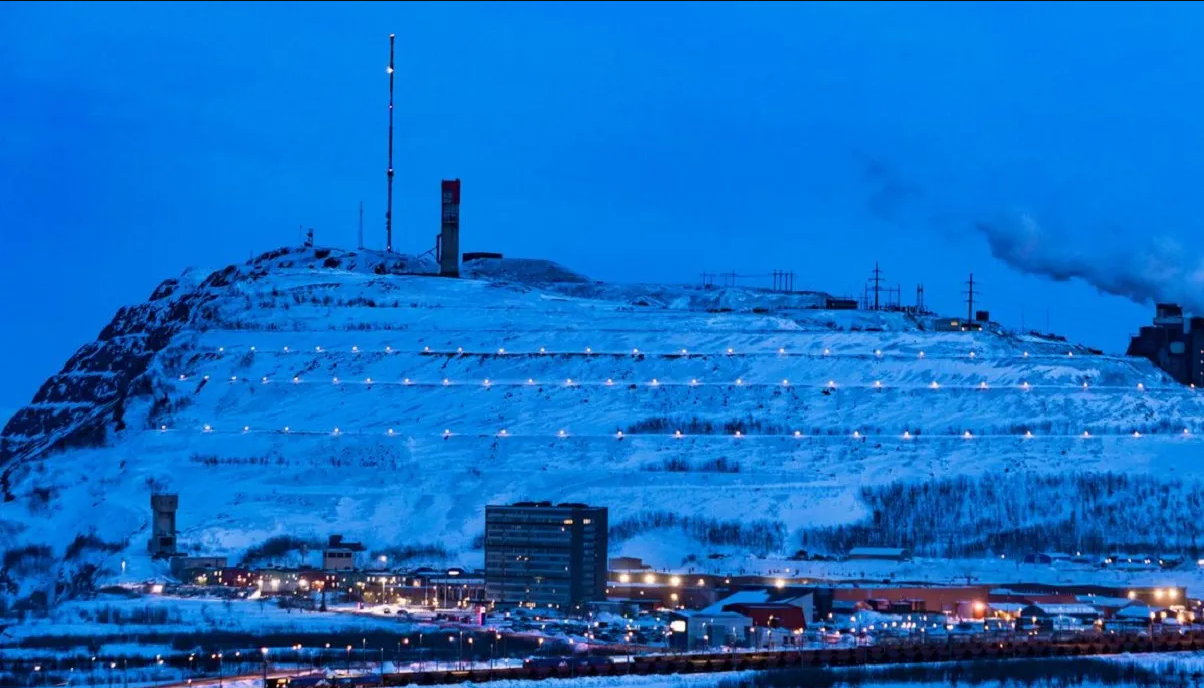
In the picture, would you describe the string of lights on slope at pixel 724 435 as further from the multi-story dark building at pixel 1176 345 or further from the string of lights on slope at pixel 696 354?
the multi-story dark building at pixel 1176 345

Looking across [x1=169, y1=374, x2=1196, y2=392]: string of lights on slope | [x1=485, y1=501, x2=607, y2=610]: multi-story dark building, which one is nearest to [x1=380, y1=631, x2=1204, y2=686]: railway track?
[x1=485, y1=501, x2=607, y2=610]: multi-story dark building

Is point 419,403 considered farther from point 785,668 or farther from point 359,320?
point 785,668

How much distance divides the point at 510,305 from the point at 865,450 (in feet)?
104

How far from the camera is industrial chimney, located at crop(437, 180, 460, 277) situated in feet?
599

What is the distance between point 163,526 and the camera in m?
140

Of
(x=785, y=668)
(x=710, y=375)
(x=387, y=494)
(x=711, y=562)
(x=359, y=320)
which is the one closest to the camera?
(x=785, y=668)

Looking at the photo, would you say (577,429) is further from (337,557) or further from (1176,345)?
(1176,345)

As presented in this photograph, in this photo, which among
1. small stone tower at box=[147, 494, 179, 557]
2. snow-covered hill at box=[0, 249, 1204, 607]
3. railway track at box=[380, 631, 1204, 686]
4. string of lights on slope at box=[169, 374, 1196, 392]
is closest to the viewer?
railway track at box=[380, 631, 1204, 686]

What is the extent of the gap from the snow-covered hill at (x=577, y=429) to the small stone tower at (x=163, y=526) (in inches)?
48.5

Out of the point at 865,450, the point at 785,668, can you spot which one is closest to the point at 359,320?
the point at 865,450

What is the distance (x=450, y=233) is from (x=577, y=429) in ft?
111

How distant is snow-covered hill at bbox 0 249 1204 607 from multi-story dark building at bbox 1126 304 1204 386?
516 inches

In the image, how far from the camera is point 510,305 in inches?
6860

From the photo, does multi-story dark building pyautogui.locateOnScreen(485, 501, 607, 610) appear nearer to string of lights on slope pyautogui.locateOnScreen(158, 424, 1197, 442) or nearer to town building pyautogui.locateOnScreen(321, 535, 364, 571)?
town building pyautogui.locateOnScreen(321, 535, 364, 571)
